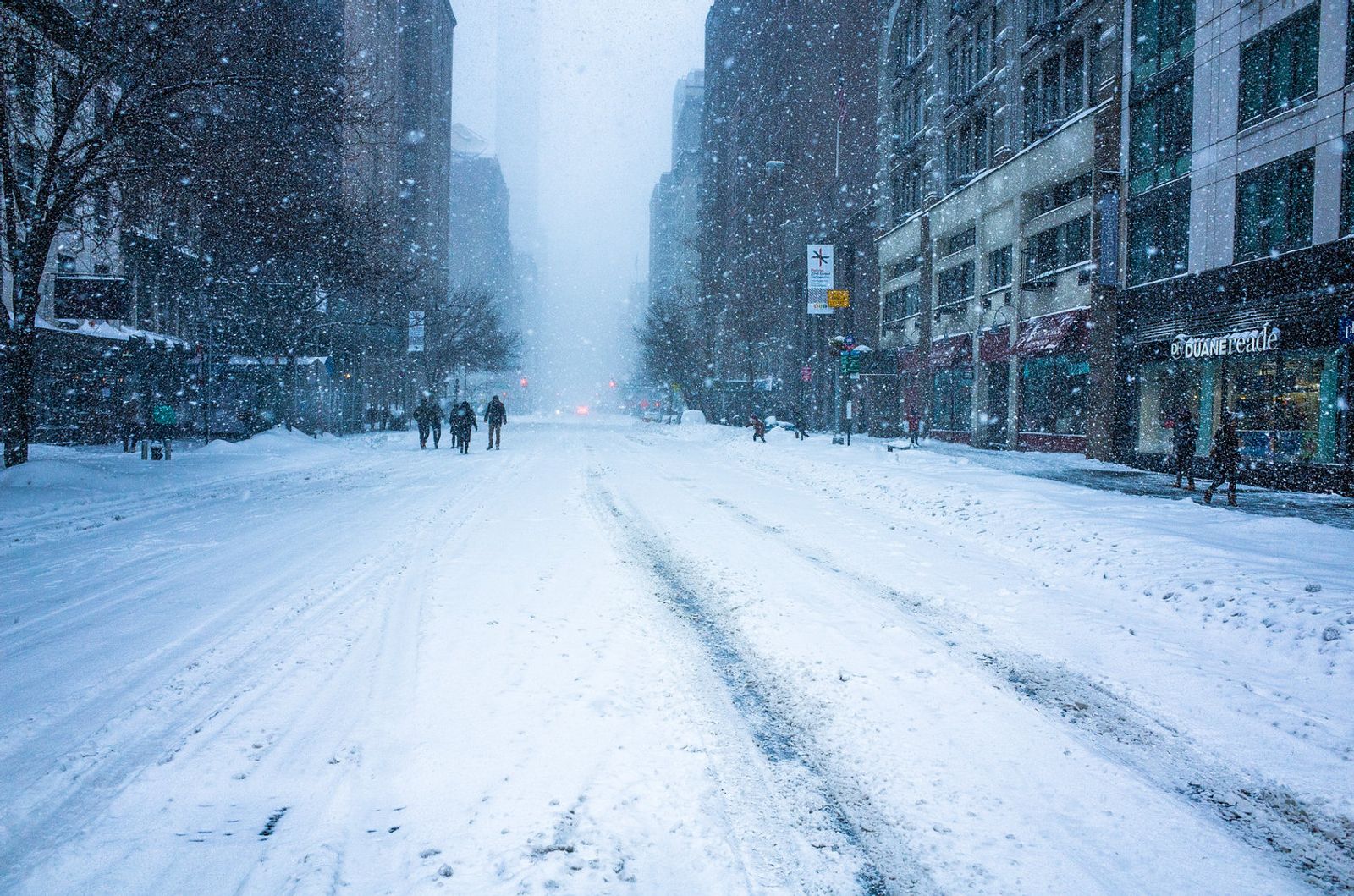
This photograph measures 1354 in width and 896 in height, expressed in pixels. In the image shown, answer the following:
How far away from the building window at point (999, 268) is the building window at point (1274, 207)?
1187 centimetres

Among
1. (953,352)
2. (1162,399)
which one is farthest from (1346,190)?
(953,352)

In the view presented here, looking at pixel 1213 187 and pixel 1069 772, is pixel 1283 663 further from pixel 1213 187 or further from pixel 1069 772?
pixel 1213 187

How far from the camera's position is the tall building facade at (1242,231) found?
16.7 m

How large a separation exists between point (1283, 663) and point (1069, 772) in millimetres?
2578

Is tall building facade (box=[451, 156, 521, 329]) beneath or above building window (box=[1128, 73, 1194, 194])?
above

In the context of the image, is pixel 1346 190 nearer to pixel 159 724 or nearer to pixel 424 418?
pixel 159 724

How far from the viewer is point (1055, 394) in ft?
93.9

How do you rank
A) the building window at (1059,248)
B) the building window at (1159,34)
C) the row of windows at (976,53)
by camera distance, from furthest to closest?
1. the row of windows at (976,53)
2. the building window at (1059,248)
3. the building window at (1159,34)

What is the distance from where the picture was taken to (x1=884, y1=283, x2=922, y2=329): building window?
131 ft

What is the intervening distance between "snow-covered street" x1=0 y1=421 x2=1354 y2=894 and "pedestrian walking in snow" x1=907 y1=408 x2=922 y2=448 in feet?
84.3

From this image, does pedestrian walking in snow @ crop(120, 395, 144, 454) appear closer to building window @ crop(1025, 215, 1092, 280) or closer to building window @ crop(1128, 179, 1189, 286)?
building window @ crop(1128, 179, 1189, 286)

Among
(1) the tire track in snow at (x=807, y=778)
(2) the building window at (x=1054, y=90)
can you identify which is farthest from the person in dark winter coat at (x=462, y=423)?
(2) the building window at (x=1054, y=90)

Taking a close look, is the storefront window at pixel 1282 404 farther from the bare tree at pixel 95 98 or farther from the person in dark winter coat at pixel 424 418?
the person in dark winter coat at pixel 424 418

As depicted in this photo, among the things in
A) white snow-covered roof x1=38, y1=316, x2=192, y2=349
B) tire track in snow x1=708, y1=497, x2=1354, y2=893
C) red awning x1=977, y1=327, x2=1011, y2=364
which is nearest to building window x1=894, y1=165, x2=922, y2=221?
red awning x1=977, y1=327, x2=1011, y2=364
